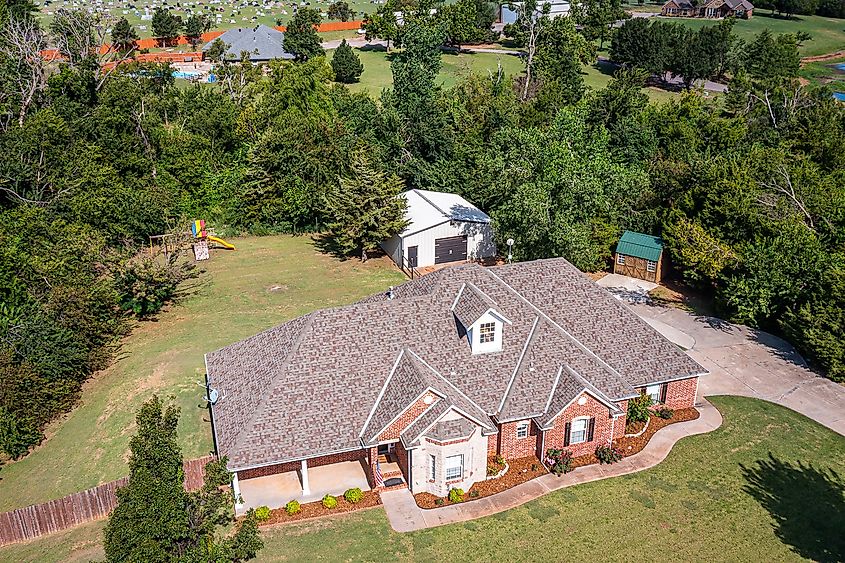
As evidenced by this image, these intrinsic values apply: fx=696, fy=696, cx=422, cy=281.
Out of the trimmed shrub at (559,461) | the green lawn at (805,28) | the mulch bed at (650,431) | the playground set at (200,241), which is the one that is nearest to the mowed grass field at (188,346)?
the playground set at (200,241)

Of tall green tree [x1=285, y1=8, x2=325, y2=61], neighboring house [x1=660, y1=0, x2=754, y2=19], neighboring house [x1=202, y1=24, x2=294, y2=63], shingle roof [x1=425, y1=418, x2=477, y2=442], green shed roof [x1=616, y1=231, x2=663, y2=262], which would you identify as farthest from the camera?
neighboring house [x1=660, y1=0, x2=754, y2=19]

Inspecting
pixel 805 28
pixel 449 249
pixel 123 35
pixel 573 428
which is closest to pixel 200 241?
pixel 449 249

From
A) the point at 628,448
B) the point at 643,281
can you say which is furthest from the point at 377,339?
the point at 643,281

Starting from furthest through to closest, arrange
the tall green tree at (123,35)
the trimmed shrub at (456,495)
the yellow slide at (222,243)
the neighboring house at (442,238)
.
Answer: the tall green tree at (123,35), the yellow slide at (222,243), the neighboring house at (442,238), the trimmed shrub at (456,495)

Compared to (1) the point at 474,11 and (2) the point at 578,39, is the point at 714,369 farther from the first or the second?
(1) the point at 474,11

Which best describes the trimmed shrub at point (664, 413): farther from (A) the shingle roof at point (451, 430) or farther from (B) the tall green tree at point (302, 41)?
(B) the tall green tree at point (302, 41)

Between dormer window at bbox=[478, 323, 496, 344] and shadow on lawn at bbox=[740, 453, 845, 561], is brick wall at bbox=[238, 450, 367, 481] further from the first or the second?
shadow on lawn at bbox=[740, 453, 845, 561]

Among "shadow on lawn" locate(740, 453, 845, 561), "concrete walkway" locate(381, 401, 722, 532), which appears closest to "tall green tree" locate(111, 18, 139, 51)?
"concrete walkway" locate(381, 401, 722, 532)
